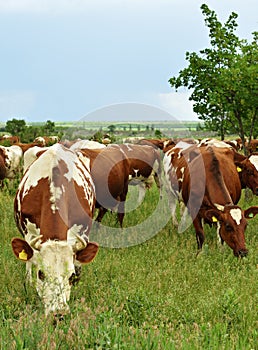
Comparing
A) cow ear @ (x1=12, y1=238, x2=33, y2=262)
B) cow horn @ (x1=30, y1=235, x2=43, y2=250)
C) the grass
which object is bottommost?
the grass

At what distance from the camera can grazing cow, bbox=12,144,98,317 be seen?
482cm

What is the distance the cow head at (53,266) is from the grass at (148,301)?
0.46 feet

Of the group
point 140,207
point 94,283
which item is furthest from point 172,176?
point 94,283

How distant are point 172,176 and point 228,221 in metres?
3.62

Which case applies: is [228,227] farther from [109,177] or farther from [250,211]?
[109,177]

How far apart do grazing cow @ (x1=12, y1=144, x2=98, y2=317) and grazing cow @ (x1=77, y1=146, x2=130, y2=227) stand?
2.86 meters

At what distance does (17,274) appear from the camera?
21.9 feet

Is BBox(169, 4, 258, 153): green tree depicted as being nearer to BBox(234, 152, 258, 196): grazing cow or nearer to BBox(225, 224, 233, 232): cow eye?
BBox(234, 152, 258, 196): grazing cow

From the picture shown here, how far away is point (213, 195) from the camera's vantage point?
8.19 metres

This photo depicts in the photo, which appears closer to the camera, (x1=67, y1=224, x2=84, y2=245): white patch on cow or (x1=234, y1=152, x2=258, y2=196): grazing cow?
(x1=67, y1=224, x2=84, y2=245): white patch on cow

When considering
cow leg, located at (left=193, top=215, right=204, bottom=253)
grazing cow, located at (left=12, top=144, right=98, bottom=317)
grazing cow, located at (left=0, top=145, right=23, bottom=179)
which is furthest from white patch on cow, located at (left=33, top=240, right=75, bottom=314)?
grazing cow, located at (left=0, top=145, right=23, bottom=179)

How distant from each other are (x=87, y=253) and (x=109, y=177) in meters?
5.12

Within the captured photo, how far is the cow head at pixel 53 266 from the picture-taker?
4691 millimetres

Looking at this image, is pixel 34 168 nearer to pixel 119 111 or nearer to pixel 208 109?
pixel 119 111
